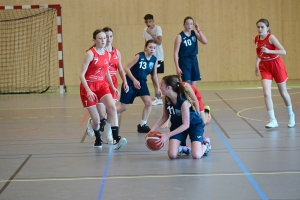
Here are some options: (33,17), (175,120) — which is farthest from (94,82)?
(33,17)

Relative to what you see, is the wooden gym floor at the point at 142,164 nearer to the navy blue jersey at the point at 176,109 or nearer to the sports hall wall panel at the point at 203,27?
the navy blue jersey at the point at 176,109

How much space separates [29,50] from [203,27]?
5055 millimetres

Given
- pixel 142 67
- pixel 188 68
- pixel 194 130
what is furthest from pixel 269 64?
pixel 194 130

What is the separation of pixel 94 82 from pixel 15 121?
3.33m

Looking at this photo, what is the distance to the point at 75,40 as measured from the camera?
15.3 m

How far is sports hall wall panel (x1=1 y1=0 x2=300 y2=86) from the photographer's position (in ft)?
50.1

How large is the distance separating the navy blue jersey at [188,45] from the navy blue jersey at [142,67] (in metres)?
1.25

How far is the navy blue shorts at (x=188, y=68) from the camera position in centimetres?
930

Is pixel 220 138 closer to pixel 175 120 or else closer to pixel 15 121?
pixel 175 120

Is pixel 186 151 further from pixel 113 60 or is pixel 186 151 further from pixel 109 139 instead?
pixel 113 60

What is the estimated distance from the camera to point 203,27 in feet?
50.7

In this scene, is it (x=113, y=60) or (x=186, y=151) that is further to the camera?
(x=113, y=60)

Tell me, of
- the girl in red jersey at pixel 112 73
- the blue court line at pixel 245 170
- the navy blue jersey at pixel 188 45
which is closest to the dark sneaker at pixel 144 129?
the girl in red jersey at pixel 112 73

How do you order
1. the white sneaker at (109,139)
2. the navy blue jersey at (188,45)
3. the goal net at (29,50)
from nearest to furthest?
the white sneaker at (109,139) → the navy blue jersey at (188,45) → the goal net at (29,50)
